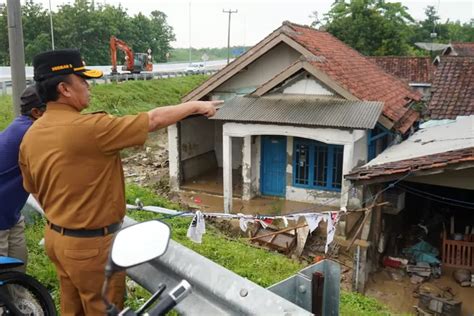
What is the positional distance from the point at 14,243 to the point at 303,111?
35.8ft

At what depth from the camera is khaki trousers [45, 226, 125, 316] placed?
8.74 ft

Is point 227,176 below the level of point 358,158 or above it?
below

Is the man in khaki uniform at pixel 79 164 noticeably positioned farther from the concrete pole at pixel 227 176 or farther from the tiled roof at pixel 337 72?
the concrete pole at pixel 227 176

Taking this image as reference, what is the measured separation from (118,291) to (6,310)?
111cm

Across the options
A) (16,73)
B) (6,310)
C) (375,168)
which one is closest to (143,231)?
(6,310)

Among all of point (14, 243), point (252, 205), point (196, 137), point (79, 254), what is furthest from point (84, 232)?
point (196, 137)

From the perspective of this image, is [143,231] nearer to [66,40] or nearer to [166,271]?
[166,271]

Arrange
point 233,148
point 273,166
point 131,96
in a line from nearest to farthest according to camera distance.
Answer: point 273,166 → point 233,148 → point 131,96

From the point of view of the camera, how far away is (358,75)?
16078 mm

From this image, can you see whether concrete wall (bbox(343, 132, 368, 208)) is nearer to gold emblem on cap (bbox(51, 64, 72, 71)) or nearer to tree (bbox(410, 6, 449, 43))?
gold emblem on cap (bbox(51, 64, 72, 71))

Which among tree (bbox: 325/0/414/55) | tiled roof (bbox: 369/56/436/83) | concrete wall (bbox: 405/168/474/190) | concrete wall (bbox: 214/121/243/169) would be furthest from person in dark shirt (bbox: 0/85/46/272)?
tree (bbox: 325/0/414/55)

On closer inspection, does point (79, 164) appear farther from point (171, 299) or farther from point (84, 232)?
point (171, 299)

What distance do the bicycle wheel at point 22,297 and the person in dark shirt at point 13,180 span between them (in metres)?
0.28

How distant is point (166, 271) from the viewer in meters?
2.98
